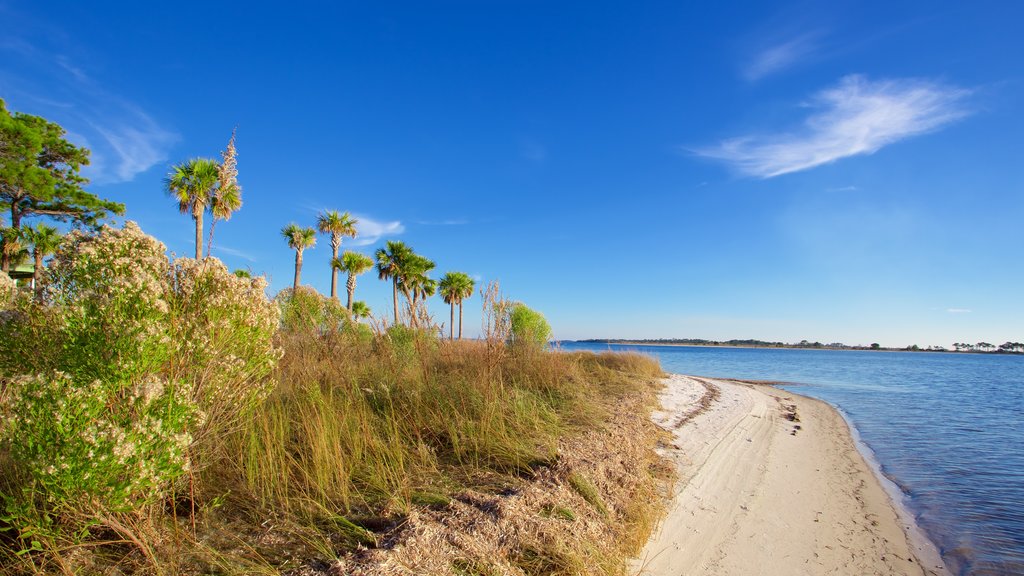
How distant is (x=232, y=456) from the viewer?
387 cm

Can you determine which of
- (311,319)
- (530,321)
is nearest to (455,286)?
(530,321)

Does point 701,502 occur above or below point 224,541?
below

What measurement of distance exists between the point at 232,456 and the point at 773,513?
20.6ft

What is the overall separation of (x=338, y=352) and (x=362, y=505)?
3303mm

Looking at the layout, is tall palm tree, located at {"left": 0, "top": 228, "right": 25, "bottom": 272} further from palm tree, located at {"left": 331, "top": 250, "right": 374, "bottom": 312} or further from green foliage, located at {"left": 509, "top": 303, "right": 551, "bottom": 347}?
green foliage, located at {"left": 509, "top": 303, "right": 551, "bottom": 347}

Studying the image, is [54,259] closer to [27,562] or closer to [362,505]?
[27,562]

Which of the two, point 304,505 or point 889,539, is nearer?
point 304,505

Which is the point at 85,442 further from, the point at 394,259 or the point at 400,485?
the point at 394,259

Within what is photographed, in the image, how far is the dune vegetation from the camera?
2.39m

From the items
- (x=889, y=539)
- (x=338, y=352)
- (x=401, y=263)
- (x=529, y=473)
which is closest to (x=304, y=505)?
(x=529, y=473)

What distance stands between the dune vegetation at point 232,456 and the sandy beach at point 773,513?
55 cm

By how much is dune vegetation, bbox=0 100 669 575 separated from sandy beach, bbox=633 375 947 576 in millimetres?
547

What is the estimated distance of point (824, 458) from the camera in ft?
30.0

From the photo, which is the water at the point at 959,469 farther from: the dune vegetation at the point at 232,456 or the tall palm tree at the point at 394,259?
the tall palm tree at the point at 394,259
